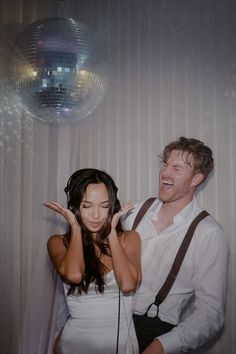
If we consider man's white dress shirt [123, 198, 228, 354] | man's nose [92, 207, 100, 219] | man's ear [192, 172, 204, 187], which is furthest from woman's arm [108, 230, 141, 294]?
man's ear [192, 172, 204, 187]

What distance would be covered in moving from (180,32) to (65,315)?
1.42m

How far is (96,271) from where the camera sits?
1578mm

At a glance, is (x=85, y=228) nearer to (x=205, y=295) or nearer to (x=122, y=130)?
(x=205, y=295)

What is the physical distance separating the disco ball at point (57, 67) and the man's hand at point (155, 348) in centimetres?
97

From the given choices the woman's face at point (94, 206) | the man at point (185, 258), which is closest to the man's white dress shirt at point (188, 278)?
the man at point (185, 258)

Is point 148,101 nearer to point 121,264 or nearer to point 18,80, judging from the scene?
point 18,80

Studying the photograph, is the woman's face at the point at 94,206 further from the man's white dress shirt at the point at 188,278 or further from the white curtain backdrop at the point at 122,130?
the white curtain backdrop at the point at 122,130

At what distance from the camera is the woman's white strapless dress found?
60.4 inches

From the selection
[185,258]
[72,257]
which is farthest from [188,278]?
[72,257]

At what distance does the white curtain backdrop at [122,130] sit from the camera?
6.34ft

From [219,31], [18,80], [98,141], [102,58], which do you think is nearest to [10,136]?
[98,141]

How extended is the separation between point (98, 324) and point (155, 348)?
0.27 m

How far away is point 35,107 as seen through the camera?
168cm

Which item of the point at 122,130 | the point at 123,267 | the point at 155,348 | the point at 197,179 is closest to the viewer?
the point at 123,267
